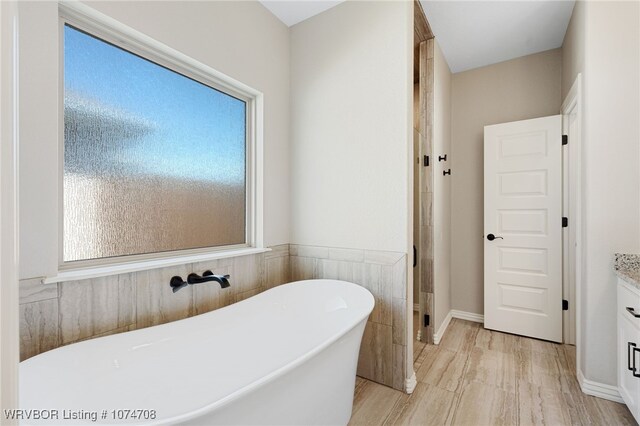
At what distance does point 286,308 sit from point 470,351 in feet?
5.53

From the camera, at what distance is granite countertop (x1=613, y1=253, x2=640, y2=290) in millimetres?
1636

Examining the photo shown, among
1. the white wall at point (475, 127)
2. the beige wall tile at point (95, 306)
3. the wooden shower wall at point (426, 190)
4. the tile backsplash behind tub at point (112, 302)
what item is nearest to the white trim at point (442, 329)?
the wooden shower wall at point (426, 190)

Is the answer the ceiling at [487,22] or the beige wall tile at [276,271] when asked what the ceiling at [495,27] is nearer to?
the ceiling at [487,22]

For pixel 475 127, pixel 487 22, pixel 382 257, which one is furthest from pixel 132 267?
pixel 475 127

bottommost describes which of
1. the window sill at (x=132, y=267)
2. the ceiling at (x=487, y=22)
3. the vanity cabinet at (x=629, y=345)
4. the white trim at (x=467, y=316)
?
the white trim at (x=467, y=316)

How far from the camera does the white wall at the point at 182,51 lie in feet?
3.82

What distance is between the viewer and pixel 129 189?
158cm

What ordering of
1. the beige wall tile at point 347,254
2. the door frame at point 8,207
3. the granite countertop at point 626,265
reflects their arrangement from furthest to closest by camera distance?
the beige wall tile at point 347,254 < the granite countertop at point 626,265 < the door frame at point 8,207

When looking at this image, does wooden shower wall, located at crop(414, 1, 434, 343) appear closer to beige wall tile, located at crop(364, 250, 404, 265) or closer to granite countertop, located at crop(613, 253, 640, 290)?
beige wall tile, located at crop(364, 250, 404, 265)

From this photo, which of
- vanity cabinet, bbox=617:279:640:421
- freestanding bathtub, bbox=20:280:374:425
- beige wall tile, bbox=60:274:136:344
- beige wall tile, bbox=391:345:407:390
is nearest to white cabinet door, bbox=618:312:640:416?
Answer: vanity cabinet, bbox=617:279:640:421

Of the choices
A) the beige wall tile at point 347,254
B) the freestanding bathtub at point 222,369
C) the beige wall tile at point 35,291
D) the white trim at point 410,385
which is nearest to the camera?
the freestanding bathtub at point 222,369

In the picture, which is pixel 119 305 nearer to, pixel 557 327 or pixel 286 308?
pixel 286 308

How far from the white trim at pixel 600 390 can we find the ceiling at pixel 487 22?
2677 millimetres

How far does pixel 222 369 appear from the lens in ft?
5.09
